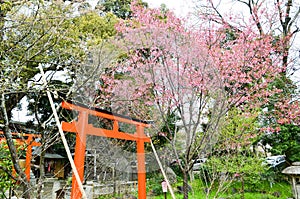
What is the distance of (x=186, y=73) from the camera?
382 centimetres

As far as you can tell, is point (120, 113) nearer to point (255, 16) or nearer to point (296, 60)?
point (255, 16)

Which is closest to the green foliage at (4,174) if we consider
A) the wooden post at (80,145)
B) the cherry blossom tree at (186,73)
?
the wooden post at (80,145)

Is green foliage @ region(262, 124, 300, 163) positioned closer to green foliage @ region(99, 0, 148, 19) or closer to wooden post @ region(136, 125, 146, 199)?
wooden post @ region(136, 125, 146, 199)

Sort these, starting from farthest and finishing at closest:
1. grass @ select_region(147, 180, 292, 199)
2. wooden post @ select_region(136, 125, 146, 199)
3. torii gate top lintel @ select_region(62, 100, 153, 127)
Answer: grass @ select_region(147, 180, 292, 199), wooden post @ select_region(136, 125, 146, 199), torii gate top lintel @ select_region(62, 100, 153, 127)

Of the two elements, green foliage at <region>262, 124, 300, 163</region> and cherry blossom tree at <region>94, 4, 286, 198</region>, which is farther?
green foliage at <region>262, 124, 300, 163</region>

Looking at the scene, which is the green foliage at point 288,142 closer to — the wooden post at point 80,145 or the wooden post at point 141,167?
the wooden post at point 141,167

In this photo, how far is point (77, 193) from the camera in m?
2.54

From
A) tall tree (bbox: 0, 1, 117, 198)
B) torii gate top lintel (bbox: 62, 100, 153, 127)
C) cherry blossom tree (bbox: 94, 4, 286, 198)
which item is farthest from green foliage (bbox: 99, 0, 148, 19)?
torii gate top lintel (bbox: 62, 100, 153, 127)

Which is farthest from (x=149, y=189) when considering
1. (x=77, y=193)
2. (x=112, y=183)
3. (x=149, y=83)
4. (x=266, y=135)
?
(x=77, y=193)

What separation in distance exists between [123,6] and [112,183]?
6.00m

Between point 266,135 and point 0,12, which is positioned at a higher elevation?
point 0,12

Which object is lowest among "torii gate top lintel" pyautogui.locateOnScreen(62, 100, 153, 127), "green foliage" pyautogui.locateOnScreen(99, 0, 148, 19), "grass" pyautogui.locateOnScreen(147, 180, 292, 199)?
"grass" pyautogui.locateOnScreen(147, 180, 292, 199)

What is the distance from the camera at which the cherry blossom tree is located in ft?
11.9

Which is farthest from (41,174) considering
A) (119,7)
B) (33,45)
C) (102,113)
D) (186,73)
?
(119,7)
